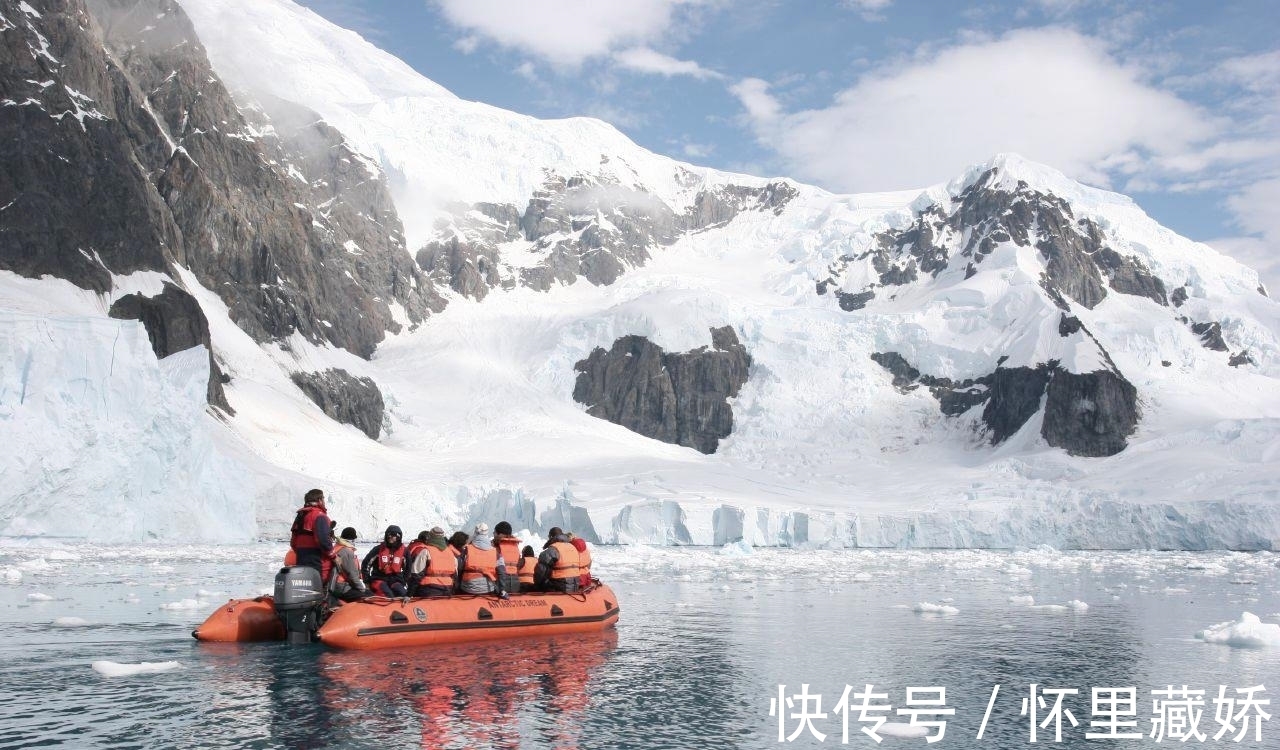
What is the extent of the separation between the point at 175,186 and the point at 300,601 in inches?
3663

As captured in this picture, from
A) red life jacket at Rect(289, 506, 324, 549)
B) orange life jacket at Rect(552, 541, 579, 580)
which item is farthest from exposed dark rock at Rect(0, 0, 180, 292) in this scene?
red life jacket at Rect(289, 506, 324, 549)

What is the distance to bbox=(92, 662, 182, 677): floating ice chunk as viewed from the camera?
14836mm

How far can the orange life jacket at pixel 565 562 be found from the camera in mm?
21469

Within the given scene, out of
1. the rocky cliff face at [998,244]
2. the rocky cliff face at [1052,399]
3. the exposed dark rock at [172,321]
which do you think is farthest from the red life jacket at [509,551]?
the rocky cliff face at [998,244]

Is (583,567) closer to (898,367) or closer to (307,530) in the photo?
(307,530)

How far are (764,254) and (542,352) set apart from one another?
177 ft

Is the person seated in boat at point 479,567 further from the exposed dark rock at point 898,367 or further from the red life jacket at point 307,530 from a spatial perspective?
the exposed dark rock at point 898,367

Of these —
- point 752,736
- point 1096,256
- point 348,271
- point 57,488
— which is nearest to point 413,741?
point 752,736

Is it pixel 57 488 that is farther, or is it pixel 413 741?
pixel 57 488

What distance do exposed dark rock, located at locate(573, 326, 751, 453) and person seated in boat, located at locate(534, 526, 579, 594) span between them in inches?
4054

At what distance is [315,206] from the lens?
13275 cm

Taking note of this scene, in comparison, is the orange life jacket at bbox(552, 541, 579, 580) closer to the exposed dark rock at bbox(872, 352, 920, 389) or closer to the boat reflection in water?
the boat reflection in water

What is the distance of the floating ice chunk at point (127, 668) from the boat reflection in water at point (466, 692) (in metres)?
2.18

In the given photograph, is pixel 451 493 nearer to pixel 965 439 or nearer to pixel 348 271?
pixel 348 271
